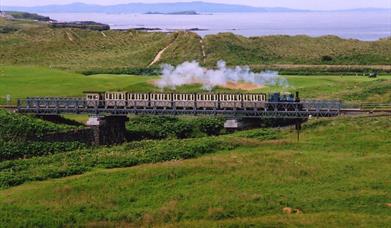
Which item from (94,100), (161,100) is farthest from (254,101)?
(94,100)

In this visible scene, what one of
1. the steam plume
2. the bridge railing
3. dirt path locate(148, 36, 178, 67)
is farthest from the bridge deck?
dirt path locate(148, 36, 178, 67)

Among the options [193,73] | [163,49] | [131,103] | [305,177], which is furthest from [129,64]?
[305,177]

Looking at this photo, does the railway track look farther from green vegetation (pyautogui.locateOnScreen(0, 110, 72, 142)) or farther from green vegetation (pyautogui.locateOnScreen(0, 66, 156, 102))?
green vegetation (pyautogui.locateOnScreen(0, 66, 156, 102))

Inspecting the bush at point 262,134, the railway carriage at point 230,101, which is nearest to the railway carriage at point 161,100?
the railway carriage at point 230,101

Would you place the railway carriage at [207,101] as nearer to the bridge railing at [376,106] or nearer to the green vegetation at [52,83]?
the bridge railing at [376,106]

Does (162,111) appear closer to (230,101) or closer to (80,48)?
(230,101)

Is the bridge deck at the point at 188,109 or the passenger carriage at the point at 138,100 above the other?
the passenger carriage at the point at 138,100
